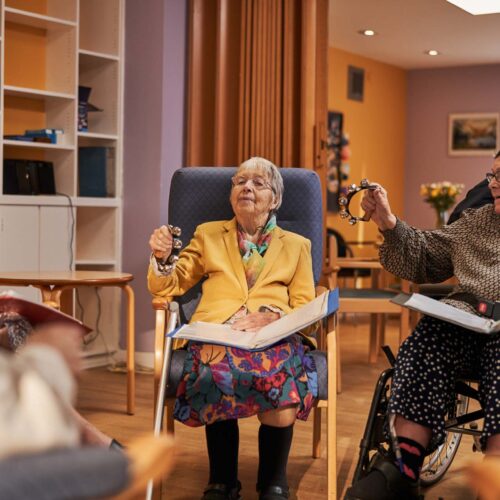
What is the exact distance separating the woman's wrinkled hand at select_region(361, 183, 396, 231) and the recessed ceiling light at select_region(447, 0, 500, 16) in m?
4.61

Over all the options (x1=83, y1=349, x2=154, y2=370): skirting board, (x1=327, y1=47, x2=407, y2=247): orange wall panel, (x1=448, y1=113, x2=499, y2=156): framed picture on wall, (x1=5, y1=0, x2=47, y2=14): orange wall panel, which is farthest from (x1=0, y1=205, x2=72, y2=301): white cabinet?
(x1=448, y1=113, x2=499, y2=156): framed picture on wall

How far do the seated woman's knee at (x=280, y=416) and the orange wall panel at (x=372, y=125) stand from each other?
6248 millimetres

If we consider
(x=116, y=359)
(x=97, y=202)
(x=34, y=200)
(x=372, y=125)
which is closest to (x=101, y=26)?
(x=97, y=202)

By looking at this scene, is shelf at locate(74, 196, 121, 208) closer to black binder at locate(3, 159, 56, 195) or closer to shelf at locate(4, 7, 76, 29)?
black binder at locate(3, 159, 56, 195)

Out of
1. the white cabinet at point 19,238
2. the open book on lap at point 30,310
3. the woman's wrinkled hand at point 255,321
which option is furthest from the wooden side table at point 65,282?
the open book on lap at point 30,310

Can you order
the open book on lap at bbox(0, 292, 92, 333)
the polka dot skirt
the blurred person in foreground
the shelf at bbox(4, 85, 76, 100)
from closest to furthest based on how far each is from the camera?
1. the blurred person in foreground
2. the open book on lap at bbox(0, 292, 92, 333)
3. the polka dot skirt
4. the shelf at bbox(4, 85, 76, 100)

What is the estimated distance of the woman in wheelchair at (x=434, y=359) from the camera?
2139 mm

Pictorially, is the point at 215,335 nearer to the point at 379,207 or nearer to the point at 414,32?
the point at 379,207

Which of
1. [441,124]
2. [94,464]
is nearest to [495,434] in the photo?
[94,464]

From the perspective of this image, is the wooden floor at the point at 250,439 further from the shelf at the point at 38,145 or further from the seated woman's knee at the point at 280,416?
the shelf at the point at 38,145

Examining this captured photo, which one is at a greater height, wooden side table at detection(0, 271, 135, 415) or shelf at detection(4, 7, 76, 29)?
shelf at detection(4, 7, 76, 29)

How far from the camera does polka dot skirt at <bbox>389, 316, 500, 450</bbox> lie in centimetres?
220

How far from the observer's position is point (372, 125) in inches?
367

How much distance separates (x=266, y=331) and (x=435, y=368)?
455mm
